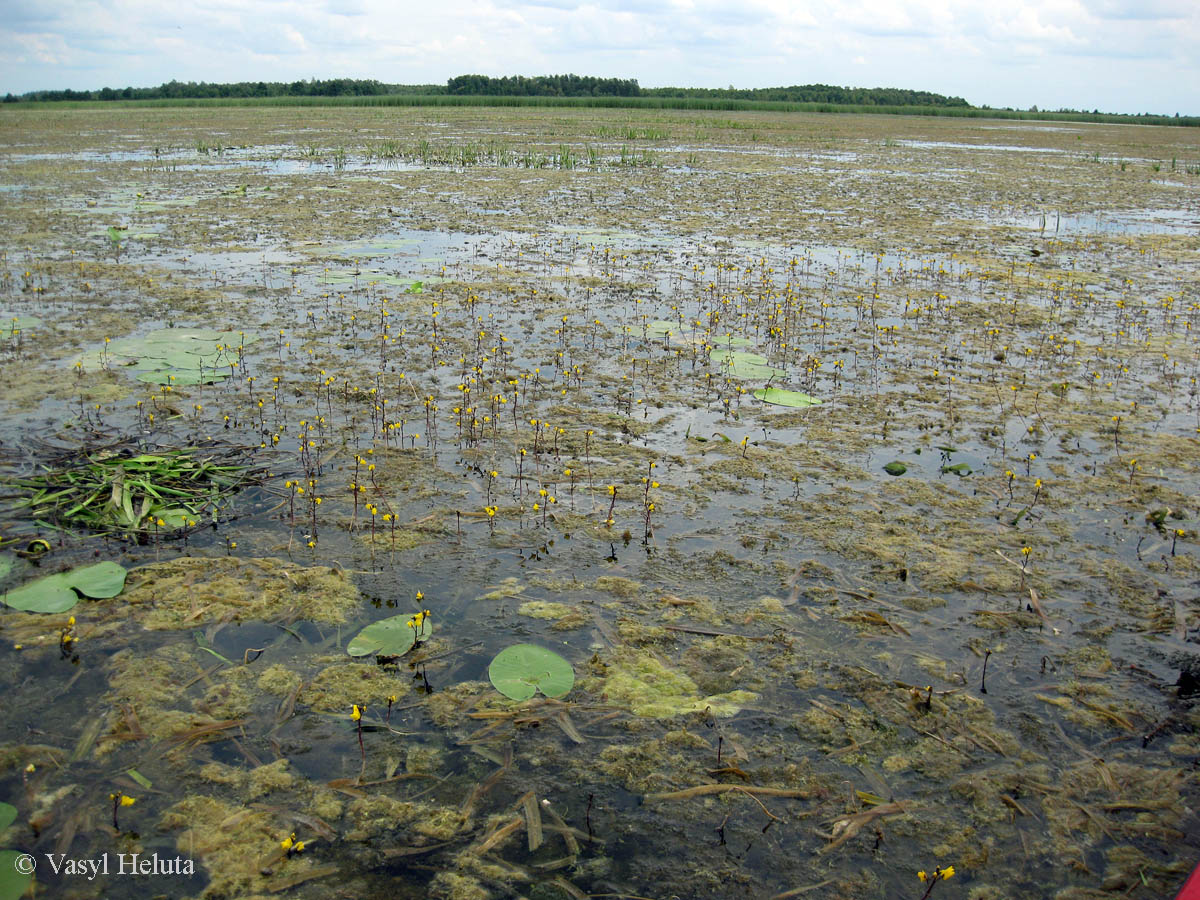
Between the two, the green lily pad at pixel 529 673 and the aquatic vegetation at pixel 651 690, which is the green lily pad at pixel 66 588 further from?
the aquatic vegetation at pixel 651 690

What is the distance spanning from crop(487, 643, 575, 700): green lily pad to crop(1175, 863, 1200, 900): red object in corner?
1977mm

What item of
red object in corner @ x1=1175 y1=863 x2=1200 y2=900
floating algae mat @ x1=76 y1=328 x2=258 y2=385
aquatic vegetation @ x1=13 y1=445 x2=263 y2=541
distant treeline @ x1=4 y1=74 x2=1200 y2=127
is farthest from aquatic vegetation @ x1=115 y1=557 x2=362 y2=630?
distant treeline @ x1=4 y1=74 x2=1200 y2=127

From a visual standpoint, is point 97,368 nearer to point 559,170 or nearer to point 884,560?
point 884,560

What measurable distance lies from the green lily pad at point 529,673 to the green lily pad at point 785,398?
3.33 metres

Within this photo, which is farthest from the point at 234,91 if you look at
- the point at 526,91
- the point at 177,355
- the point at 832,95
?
the point at 177,355

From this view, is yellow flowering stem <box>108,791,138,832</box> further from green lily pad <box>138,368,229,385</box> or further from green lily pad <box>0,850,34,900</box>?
green lily pad <box>138,368,229,385</box>

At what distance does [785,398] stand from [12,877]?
5168 mm

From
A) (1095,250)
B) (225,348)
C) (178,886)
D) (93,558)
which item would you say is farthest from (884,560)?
(1095,250)

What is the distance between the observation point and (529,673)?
10.8 feet

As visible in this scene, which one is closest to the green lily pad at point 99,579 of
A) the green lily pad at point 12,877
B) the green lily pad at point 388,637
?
the green lily pad at point 388,637

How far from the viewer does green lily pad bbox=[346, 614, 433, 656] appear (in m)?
3.40

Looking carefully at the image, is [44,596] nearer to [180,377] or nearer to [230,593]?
[230,593]

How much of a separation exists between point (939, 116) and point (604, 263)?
64251mm

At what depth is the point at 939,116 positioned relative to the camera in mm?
64125
